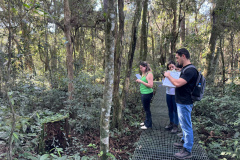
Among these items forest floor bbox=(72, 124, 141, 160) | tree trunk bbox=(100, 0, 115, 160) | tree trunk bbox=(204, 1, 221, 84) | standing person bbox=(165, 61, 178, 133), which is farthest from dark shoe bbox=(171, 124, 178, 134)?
tree trunk bbox=(204, 1, 221, 84)

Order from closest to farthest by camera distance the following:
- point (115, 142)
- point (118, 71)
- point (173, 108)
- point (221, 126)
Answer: point (173, 108), point (221, 126), point (115, 142), point (118, 71)

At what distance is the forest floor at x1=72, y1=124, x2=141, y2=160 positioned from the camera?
159 inches

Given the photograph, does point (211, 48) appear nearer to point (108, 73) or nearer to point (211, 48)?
point (211, 48)

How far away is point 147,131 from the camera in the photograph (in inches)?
174

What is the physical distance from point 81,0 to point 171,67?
5.66 meters

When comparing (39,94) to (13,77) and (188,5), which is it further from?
(188,5)

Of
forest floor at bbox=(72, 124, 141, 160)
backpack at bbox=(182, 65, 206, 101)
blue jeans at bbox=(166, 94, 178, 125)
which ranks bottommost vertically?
forest floor at bbox=(72, 124, 141, 160)

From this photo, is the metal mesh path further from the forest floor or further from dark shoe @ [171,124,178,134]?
the forest floor

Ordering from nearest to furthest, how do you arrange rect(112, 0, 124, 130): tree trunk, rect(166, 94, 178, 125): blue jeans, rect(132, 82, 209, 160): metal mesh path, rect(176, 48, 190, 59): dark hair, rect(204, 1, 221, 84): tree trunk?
rect(176, 48, 190, 59): dark hair < rect(132, 82, 209, 160): metal mesh path < rect(166, 94, 178, 125): blue jeans < rect(112, 0, 124, 130): tree trunk < rect(204, 1, 221, 84): tree trunk

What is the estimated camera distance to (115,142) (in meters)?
4.54

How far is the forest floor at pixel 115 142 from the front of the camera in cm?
405

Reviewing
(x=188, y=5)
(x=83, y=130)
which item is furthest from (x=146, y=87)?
(x=188, y=5)

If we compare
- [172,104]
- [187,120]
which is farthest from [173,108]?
[187,120]

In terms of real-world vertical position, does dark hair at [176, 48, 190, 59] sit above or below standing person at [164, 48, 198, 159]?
above
